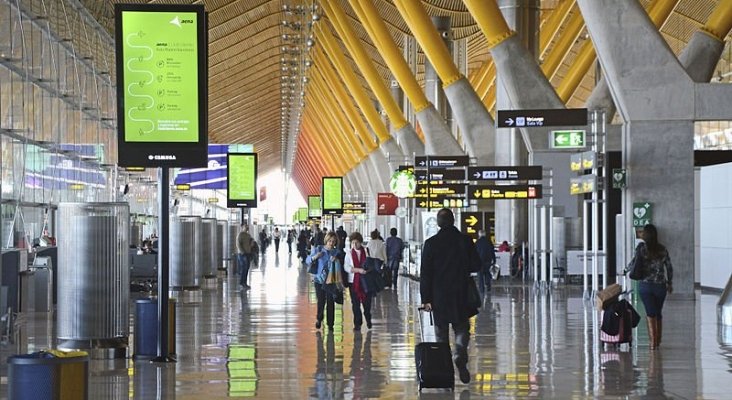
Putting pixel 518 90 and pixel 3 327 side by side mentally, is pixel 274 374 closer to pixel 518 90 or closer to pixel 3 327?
pixel 3 327

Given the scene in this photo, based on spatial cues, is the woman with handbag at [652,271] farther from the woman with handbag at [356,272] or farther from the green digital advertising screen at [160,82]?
the green digital advertising screen at [160,82]

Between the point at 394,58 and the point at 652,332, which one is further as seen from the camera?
the point at 394,58

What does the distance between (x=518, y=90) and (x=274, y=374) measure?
61.9ft

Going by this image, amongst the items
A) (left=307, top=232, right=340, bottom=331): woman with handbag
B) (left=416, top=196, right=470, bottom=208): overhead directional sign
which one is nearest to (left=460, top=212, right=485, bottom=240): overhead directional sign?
(left=416, top=196, right=470, bottom=208): overhead directional sign

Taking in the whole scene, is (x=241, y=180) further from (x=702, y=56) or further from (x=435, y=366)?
(x=435, y=366)

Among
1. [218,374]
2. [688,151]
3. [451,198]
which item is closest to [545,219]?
[688,151]

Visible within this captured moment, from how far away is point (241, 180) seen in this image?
3547 cm

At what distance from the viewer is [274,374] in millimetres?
12086

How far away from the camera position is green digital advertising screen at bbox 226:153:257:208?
3528 centimetres

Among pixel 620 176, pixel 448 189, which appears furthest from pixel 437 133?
pixel 620 176

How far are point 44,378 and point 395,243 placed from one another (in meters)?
24.4

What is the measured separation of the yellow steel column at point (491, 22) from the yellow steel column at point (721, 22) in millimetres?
5111

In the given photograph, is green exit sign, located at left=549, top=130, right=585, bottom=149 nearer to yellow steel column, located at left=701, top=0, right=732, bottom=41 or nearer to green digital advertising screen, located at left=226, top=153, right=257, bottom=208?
yellow steel column, located at left=701, top=0, right=732, bottom=41

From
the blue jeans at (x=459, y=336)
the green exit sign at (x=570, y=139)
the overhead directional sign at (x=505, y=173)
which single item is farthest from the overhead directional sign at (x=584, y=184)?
the blue jeans at (x=459, y=336)
